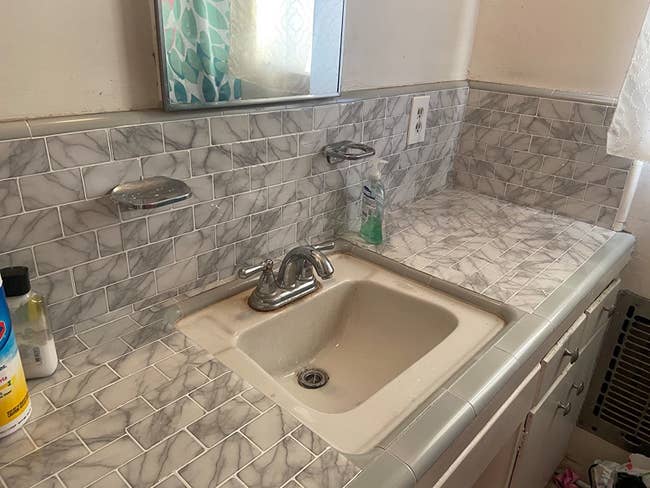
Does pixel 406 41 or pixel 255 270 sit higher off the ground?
pixel 406 41

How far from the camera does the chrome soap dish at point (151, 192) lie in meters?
0.78

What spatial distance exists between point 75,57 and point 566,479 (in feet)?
5.73

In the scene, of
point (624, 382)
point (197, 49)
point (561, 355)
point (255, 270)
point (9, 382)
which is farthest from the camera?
point (624, 382)

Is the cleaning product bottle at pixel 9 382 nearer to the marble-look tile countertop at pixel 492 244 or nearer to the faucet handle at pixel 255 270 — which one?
the faucet handle at pixel 255 270

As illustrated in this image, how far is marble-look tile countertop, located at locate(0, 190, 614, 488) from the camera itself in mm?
613

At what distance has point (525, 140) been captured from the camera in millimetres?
1525

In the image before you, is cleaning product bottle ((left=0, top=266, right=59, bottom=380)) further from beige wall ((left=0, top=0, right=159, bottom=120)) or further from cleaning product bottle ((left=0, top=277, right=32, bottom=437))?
beige wall ((left=0, top=0, right=159, bottom=120))

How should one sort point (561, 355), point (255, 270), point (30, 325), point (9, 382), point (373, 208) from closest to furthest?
point (9, 382) → point (30, 325) → point (255, 270) → point (561, 355) → point (373, 208)

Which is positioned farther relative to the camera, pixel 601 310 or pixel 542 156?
pixel 542 156

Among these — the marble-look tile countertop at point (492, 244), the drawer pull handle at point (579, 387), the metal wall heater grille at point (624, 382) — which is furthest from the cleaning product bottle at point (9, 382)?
the metal wall heater grille at point (624, 382)

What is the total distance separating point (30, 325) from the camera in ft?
2.43

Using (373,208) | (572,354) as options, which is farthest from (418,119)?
(572,354)

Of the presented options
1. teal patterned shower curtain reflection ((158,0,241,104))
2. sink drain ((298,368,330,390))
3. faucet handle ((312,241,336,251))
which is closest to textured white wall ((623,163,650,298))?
faucet handle ((312,241,336,251))

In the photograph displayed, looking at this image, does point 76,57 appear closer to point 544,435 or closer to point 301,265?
point 301,265
